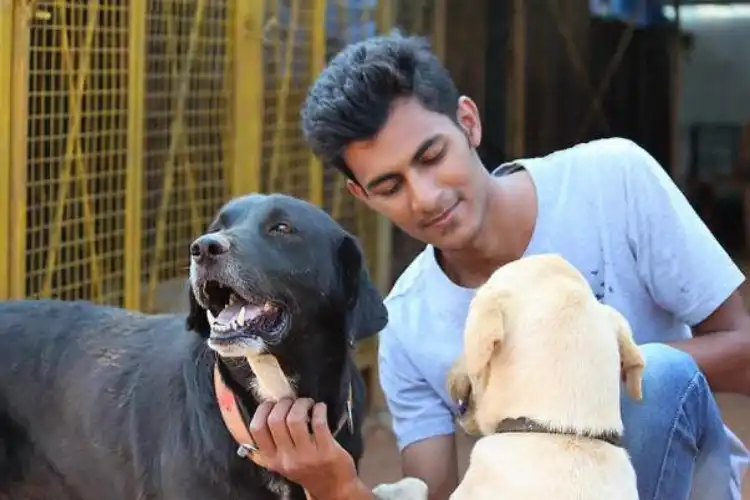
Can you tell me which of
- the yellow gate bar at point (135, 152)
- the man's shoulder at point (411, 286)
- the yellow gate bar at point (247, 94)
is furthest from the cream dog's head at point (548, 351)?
the yellow gate bar at point (247, 94)

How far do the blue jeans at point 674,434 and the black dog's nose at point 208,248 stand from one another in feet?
2.60

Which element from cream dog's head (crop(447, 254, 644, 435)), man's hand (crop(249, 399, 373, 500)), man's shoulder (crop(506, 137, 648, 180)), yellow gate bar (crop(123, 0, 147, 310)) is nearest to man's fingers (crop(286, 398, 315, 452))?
man's hand (crop(249, 399, 373, 500))

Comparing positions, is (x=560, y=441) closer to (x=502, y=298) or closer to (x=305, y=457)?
(x=502, y=298)

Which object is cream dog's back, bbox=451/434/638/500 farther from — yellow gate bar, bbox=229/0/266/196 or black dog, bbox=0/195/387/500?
yellow gate bar, bbox=229/0/266/196

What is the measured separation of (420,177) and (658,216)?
0.50 meters

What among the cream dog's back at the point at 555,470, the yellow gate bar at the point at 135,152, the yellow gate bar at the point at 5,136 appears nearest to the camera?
the cream dog's back at the point at 555,470

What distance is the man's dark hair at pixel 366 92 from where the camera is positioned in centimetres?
214

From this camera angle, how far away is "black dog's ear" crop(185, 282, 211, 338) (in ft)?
7.09

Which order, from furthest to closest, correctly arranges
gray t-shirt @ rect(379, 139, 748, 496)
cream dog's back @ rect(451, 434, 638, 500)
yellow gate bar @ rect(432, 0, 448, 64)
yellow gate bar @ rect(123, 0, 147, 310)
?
1. yellow gate bar @ rect(432, 0, 448, 64)
2. yellow gate bar @ rect(123, 0, 147, 310)
3. gray t-shirt @ rect(379, 139, 748, 496)
4. cream dog's back @ rect(451, 434, 638, 500)

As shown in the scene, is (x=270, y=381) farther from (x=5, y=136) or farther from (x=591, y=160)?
(x=5, y=136)

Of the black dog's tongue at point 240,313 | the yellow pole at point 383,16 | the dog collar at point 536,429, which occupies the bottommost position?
the dog collar at point 536,429

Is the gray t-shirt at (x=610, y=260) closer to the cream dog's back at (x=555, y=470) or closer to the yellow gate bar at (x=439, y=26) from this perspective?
the cream dog's back at (x=555, y=470)

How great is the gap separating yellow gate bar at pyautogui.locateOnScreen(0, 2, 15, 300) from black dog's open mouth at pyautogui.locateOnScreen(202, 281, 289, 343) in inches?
44.2

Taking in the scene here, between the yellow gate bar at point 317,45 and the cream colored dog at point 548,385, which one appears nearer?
the cream colored dog at point 548,385
